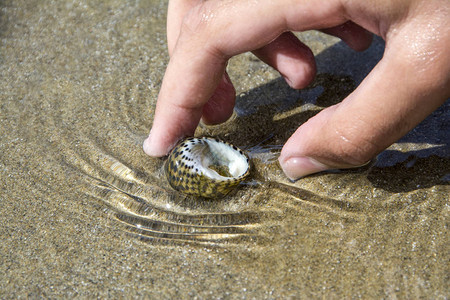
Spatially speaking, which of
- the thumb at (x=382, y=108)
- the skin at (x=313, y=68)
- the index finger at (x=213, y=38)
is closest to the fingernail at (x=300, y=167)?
the skin at (x=313, y=68)

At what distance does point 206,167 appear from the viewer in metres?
2.72

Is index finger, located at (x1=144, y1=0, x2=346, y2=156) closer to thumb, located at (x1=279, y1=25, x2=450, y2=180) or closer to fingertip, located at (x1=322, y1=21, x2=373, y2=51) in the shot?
thumb, located at (x1=279, y1=25, x2=450, y2=180)

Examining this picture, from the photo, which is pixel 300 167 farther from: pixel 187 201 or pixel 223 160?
pixel 187 201

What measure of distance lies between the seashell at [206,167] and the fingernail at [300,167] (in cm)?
22

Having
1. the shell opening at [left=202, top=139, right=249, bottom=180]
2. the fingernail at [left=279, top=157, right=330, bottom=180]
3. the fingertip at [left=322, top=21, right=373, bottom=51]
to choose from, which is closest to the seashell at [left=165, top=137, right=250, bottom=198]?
the shell opening at [left=202, top=139, right=249, bottom=180]

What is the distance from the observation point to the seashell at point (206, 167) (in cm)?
258

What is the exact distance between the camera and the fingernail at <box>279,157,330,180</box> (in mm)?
2465

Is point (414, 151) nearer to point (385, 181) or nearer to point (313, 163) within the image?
point (385, 181)

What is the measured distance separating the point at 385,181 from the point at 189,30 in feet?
4.29

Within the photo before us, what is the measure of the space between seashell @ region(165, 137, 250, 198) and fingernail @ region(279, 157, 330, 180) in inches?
8.8

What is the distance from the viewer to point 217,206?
8.45 feet

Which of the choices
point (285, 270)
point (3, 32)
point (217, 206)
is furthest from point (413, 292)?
point (3, 32)

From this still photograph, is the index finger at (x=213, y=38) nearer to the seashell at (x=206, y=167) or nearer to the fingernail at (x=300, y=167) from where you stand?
the seashell at (x=206, y=167)

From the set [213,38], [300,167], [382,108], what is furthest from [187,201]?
[382,108]
